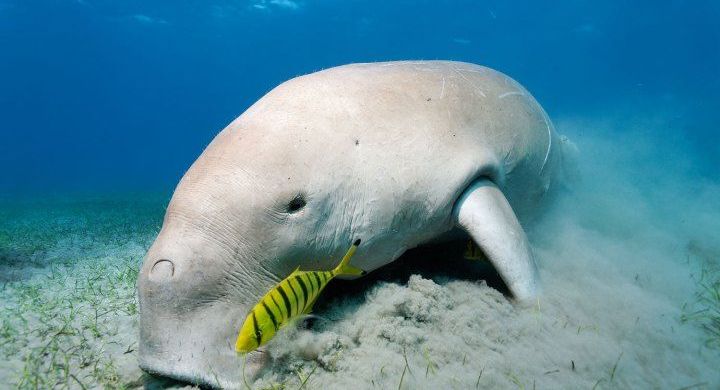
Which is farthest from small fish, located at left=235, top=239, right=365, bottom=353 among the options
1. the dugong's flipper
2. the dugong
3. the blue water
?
the blue water

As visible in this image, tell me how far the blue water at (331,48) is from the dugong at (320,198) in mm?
29506

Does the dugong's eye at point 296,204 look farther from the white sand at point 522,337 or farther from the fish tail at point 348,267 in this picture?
the white sand at point 522,337

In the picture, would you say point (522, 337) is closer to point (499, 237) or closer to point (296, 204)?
point (499, 237)

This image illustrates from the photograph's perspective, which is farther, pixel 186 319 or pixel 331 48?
pixel 331 48

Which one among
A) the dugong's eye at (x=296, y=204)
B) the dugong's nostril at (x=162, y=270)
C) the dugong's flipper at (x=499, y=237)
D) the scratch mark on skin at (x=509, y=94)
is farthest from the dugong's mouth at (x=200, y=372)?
the scratch mark on skin at (x=509, y=94)

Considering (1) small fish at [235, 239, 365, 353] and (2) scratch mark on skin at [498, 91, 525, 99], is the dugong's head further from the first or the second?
(2) scratch mark on skin at [498, 91, 525, 99]

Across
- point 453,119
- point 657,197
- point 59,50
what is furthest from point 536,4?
point 59,50

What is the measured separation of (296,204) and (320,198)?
0.16m

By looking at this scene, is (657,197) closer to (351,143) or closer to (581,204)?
(581,204)

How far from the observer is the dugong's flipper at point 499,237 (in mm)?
2861

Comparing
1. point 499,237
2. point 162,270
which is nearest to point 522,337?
point 499,237

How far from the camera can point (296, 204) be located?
232 cm

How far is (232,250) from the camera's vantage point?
2111 mm

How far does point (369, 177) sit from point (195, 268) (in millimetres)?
1208
